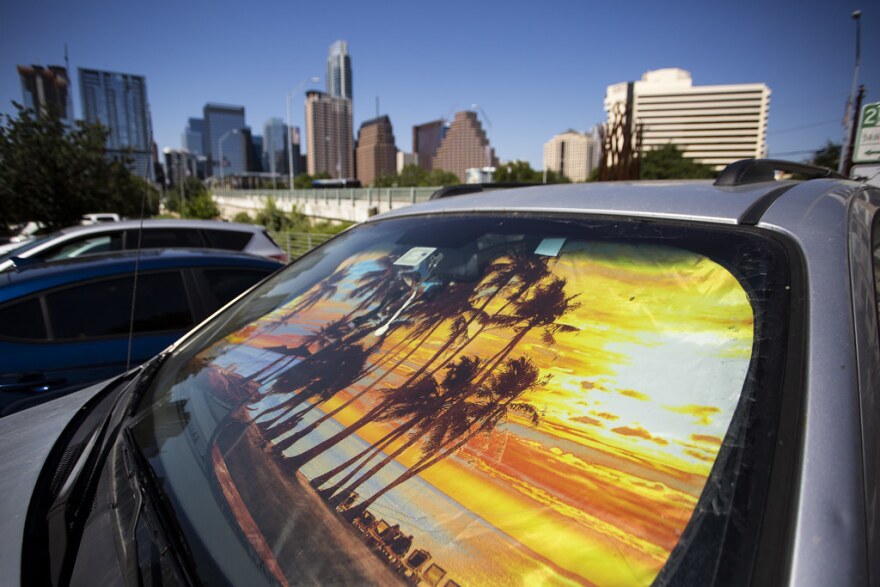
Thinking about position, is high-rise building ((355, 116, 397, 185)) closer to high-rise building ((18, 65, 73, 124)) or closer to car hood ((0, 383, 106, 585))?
high-rise building ((18, 65, 73, 124))

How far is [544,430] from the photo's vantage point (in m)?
0.92

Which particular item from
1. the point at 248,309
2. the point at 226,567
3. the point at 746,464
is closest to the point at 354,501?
the point at 226,567

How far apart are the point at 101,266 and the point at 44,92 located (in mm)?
19002

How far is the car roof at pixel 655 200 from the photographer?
111cm

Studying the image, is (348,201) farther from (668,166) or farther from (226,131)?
(226,131)

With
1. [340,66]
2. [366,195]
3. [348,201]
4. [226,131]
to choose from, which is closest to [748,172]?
[366,195]

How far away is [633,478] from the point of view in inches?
30.9

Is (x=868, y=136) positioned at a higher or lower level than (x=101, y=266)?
higher

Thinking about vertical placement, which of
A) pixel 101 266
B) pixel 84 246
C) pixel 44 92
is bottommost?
pixel 84 246

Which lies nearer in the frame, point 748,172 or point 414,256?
point 748,172

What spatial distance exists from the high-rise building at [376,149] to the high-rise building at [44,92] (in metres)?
119

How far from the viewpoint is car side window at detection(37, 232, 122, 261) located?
5.98m

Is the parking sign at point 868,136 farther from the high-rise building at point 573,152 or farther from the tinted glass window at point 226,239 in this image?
the high-rise building at point 573,152

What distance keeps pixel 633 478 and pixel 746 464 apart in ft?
0.54
